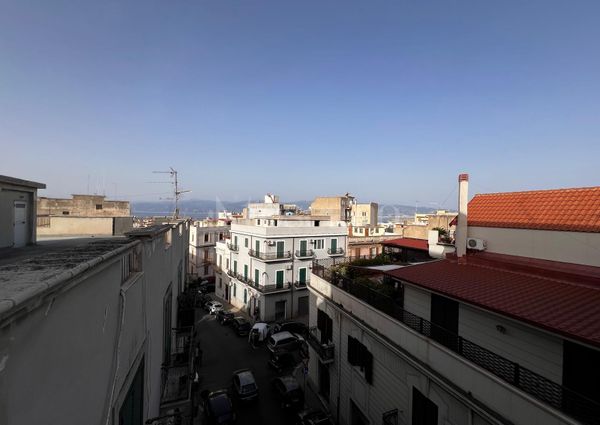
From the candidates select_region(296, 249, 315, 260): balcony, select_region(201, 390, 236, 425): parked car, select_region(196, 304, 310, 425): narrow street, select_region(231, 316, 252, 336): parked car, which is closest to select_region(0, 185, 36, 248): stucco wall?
select_region(201, 390, 236, 425): parked car

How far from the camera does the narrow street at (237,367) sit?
48.7 feet

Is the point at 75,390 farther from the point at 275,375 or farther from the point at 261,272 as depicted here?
the point at 261,272

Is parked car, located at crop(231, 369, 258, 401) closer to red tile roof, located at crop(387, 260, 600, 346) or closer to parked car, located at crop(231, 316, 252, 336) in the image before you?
parked car, located at crop(231, 316, 252, 336)

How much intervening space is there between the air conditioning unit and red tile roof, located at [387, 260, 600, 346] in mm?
875

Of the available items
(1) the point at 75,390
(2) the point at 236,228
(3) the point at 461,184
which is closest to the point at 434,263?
(3) the point at 461,184

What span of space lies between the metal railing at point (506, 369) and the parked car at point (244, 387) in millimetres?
8549

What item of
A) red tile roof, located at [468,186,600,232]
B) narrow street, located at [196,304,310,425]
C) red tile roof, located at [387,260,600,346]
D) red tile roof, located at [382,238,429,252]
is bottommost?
narrow street, located at [196,304,310,425]

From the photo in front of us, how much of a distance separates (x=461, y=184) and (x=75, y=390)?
1348 centimetres

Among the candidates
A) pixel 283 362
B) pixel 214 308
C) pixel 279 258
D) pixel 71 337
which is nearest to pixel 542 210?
pixel 71 337

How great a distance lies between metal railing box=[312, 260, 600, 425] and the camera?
5.43 metres

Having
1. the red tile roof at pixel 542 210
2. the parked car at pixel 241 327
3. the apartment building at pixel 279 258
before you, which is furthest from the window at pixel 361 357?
the apartment building at pixel 279 258

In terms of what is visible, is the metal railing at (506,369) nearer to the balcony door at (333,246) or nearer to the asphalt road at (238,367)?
the asphalt road at (238,367)

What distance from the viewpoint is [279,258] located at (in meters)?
28.0

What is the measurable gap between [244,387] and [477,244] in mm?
13137
